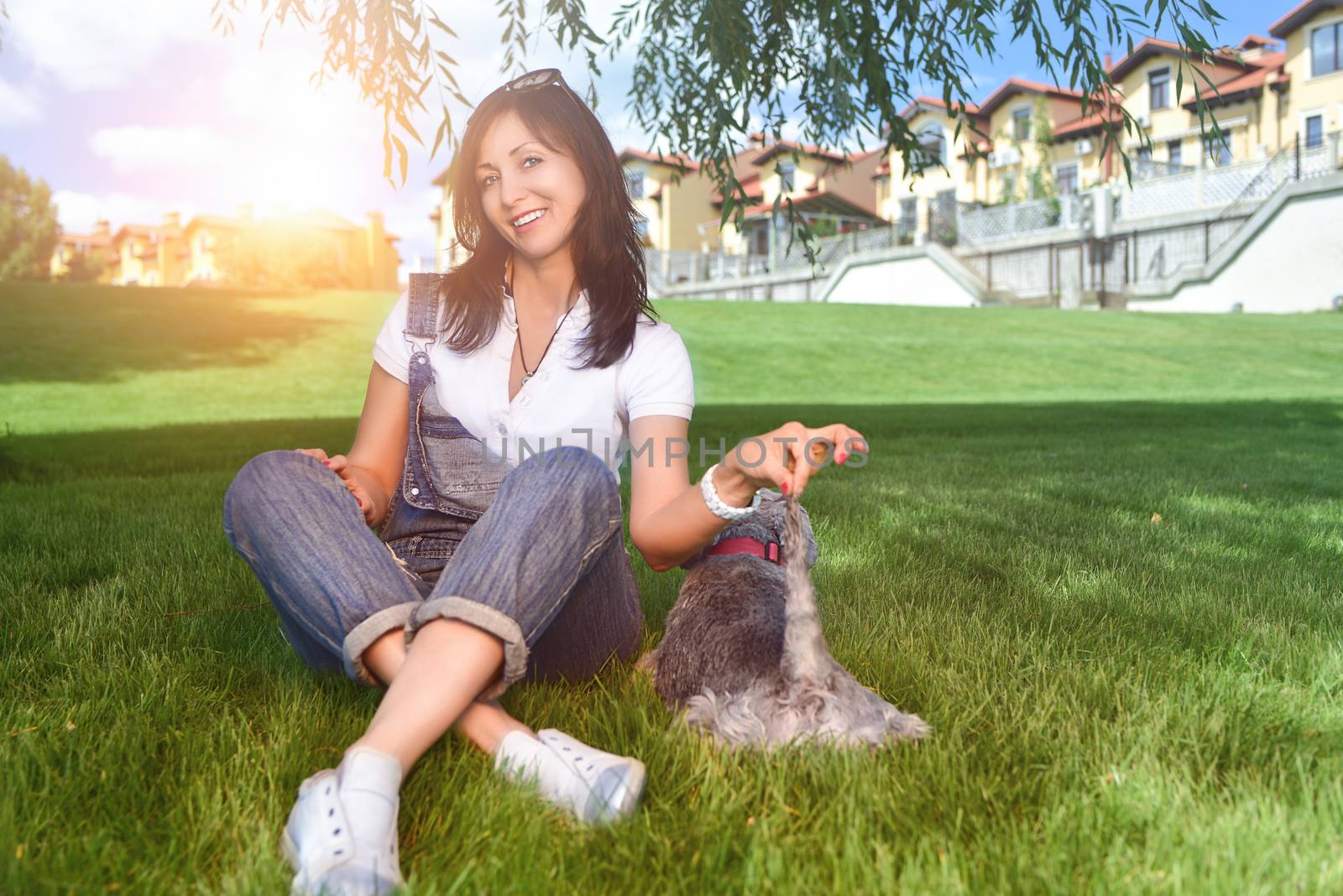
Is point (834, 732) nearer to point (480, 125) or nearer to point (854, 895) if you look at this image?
point (854, 895)

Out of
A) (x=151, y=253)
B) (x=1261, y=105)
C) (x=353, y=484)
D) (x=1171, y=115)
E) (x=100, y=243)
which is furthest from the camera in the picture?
(x=100, y=243)

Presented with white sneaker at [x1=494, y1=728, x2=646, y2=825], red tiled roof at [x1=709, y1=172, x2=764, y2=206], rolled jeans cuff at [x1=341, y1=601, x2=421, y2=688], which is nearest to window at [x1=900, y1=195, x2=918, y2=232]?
red tiled roof at [x1=709, y1=172, x2=764, y2=206]

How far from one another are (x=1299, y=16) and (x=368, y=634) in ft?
126

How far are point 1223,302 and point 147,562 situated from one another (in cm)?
2968

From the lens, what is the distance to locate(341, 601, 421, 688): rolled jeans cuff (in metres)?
1.83

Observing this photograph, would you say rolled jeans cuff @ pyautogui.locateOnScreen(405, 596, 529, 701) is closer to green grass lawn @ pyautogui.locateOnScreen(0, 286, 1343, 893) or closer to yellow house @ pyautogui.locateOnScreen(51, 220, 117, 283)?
green grass lawn @ pyautogui.locateOnScreen(0, 286, 1343, 893)

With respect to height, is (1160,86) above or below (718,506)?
above

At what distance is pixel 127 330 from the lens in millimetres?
16672

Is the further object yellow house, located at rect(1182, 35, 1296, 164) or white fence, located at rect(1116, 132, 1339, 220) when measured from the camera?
yellow house, located at rect(1182, 35, 1296, 164)

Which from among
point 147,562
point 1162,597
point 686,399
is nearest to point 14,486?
point 147,562

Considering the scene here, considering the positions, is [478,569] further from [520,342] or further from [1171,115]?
[1171,115]

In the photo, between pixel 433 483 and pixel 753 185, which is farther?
pixel 753 185

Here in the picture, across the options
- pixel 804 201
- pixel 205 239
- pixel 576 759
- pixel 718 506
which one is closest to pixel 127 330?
pixel 718 506

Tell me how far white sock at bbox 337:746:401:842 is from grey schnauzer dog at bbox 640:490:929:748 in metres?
0.61
